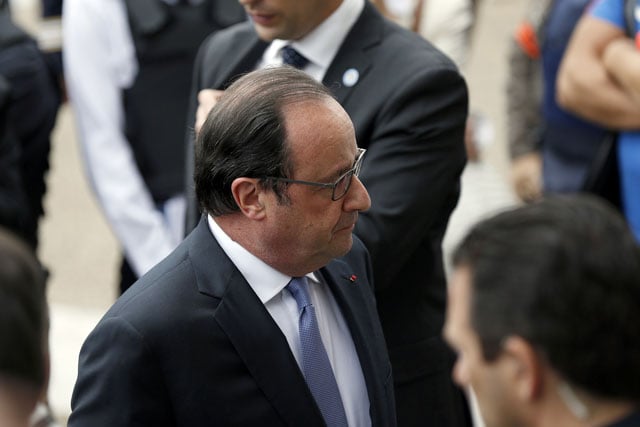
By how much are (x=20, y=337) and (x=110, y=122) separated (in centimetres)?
311

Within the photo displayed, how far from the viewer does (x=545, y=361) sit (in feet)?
6.31

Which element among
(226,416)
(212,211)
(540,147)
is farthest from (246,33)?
(540,147)

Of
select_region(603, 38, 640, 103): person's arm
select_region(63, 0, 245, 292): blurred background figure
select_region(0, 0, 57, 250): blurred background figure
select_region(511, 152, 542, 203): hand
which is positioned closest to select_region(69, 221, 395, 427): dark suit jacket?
select_region(603, 38, 640, 103): person's arm

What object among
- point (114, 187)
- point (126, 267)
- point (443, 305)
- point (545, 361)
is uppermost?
point (545, 361)

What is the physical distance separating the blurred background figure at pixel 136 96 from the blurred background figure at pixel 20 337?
2.93 meters

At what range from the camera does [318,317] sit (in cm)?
288

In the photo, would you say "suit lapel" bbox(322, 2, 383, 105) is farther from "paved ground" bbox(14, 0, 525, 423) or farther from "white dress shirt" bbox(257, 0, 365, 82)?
"paved ground" bbox(14, 0, 525, 423)

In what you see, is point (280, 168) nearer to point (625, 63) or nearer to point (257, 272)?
point (257, 272)

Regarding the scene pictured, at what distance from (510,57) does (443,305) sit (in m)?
2.27

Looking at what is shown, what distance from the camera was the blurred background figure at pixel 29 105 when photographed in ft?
16.3

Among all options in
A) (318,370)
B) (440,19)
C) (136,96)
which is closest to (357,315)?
(318,370)

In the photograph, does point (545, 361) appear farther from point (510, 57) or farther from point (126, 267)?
point (510, 57)

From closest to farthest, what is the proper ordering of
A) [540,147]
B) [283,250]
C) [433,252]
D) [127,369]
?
[127,369], [283,250], [433,252], [540,147]

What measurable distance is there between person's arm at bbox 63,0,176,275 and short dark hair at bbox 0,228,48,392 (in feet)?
9.76
